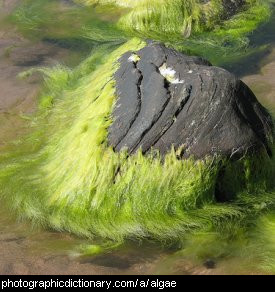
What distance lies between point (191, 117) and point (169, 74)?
46 centimetres

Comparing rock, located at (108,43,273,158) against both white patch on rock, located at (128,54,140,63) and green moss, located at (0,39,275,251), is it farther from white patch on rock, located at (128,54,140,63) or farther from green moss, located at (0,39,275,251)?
white patch on rock, located at (128,54,140,63)

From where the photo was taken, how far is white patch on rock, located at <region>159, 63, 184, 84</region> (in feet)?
13.0

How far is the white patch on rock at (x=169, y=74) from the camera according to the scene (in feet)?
13.0

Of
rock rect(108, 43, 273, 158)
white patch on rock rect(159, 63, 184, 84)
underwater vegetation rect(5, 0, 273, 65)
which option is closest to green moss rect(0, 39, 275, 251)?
rock rect(108, 43, 273, 158)

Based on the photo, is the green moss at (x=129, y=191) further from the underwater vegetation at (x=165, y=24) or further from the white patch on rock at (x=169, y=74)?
the underwater vegetation at (x=165, y=24)

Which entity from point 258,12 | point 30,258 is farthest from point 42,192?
point 258,12

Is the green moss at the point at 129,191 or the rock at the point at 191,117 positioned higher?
the rock at the point at 191,117

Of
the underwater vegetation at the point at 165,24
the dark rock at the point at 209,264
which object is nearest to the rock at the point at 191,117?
the dark rock at the point at 209,264

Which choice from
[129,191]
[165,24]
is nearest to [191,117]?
[129,191]

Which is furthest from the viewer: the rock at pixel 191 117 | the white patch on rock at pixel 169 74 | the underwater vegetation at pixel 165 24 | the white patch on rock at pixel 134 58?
the underwater vegetation at pixel 165 24

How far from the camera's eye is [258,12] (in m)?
7.17

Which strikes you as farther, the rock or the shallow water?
the rock

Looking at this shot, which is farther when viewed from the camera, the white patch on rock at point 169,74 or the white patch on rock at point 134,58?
the white patch on rock at point 134,58

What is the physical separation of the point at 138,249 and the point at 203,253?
0.41 m
